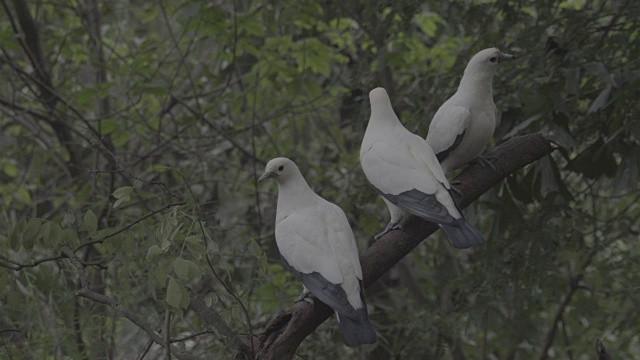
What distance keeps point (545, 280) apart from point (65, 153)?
3.15 metres

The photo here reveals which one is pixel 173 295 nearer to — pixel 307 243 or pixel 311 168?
pixel 307 243

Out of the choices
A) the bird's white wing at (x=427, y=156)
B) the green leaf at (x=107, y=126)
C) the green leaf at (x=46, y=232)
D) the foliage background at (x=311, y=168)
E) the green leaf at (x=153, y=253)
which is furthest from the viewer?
the green leaf at (x=107, y=126)

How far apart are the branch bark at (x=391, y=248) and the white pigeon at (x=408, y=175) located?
0.11 meters

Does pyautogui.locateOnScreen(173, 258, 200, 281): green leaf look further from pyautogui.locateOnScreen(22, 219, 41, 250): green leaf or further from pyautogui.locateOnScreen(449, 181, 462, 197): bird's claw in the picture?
pyautogui.locateOnScreen(449, 181, 462, 197): bird's claw

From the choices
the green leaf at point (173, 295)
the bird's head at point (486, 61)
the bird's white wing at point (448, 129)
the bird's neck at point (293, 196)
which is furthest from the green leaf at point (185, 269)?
the bird's head at point (486, 61)

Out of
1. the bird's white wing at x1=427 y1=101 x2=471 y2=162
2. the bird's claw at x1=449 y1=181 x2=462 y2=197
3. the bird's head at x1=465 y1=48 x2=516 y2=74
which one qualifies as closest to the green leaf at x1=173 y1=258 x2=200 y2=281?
the bird's claw at x1=449 y1=181 x2=462 y2=197

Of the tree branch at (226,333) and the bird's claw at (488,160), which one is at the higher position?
the bird's claw at (488,160)

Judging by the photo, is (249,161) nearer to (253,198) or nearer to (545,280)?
(253,198)

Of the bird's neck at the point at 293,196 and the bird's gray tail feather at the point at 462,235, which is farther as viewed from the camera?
the bird's neck at the point at 293,196

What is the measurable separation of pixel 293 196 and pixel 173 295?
76 cm

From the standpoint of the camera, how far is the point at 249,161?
6.40 metres

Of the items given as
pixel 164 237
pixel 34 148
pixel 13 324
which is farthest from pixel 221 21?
pixel 164 237

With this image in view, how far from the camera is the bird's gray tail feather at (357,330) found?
2.62 m

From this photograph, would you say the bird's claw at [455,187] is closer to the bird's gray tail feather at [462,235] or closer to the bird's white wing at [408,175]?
the bird's white wing at [408,175]
